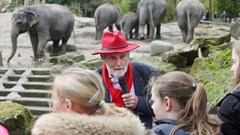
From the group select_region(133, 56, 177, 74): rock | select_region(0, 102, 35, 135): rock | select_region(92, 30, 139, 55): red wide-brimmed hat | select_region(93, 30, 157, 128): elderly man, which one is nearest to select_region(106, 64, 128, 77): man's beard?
select_region(93, 30, 157, 128): elderly man

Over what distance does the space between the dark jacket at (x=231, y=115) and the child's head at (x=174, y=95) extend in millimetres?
183

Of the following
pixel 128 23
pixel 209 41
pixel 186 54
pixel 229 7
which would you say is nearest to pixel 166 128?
pixel 186 54

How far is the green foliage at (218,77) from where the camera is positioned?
390 cm

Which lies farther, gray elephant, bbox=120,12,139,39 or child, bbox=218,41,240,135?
gray elephant, bbox=120,12,139,39

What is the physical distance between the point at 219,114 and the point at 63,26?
793 cm

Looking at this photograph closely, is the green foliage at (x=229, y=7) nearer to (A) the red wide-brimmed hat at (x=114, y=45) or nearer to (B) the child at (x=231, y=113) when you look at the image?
(A) the red wide-brimmed hat at (x=114, y=45)

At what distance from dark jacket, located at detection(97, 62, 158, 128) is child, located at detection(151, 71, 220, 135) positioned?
35 cm

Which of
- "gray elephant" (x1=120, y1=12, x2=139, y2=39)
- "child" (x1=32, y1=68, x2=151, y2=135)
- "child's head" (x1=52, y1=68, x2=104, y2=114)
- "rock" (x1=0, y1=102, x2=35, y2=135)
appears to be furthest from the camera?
"gray elephant" (x1=120, y1=12, x2=139, y2=39)

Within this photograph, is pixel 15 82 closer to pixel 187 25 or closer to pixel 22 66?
pixel 22 66

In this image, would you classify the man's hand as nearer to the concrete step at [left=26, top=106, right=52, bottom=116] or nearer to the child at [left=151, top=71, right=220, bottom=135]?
the child at [left=151, top=71, right=220, bottom=135]

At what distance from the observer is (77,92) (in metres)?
1.83

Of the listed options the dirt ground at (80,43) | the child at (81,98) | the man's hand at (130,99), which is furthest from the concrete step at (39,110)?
the child at (81,98)

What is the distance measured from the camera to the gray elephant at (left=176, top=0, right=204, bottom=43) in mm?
11773

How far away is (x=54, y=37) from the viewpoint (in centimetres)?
979
